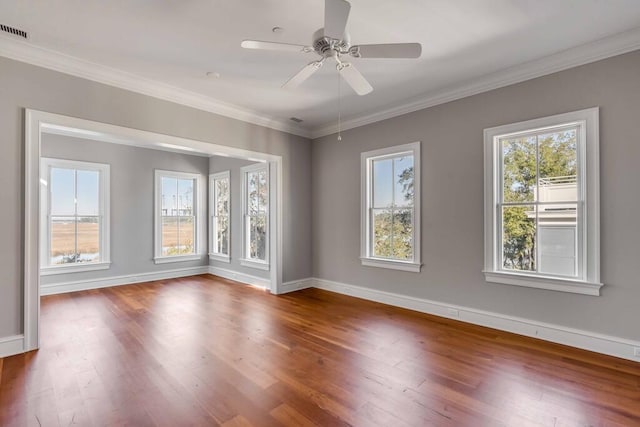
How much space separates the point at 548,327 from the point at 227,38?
427cm

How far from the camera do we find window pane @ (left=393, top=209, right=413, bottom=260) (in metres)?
4.50

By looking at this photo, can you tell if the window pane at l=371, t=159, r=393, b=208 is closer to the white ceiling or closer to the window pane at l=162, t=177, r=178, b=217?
the white ceiling

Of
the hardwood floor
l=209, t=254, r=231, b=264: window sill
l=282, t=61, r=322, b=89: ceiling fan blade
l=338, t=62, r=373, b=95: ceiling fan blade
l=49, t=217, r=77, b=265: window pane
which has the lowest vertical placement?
the hardwood floor

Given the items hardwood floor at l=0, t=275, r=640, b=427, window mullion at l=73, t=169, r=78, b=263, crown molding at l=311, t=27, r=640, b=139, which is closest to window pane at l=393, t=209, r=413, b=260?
hardwood floor at l=0, t=275, r=640, b=427

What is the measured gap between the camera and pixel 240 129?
15.8 feet

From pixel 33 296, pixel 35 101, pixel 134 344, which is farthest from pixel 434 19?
pixel 33 296

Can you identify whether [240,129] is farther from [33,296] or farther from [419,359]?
[419,359]

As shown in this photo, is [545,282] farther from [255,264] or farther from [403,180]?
[255,264]

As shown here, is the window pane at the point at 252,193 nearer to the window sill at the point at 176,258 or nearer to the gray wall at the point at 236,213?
the gray wall at the point at 236,213

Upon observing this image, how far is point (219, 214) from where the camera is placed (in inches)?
278

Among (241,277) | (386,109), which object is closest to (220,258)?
(241,277)

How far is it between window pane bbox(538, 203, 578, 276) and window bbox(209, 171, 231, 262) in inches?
216

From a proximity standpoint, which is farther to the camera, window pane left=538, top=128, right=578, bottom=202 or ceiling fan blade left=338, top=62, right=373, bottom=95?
window pane left=538, top=128, right=578, bottom=202

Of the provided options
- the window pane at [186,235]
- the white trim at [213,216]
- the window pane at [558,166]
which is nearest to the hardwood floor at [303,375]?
the window pane at [558,166]
